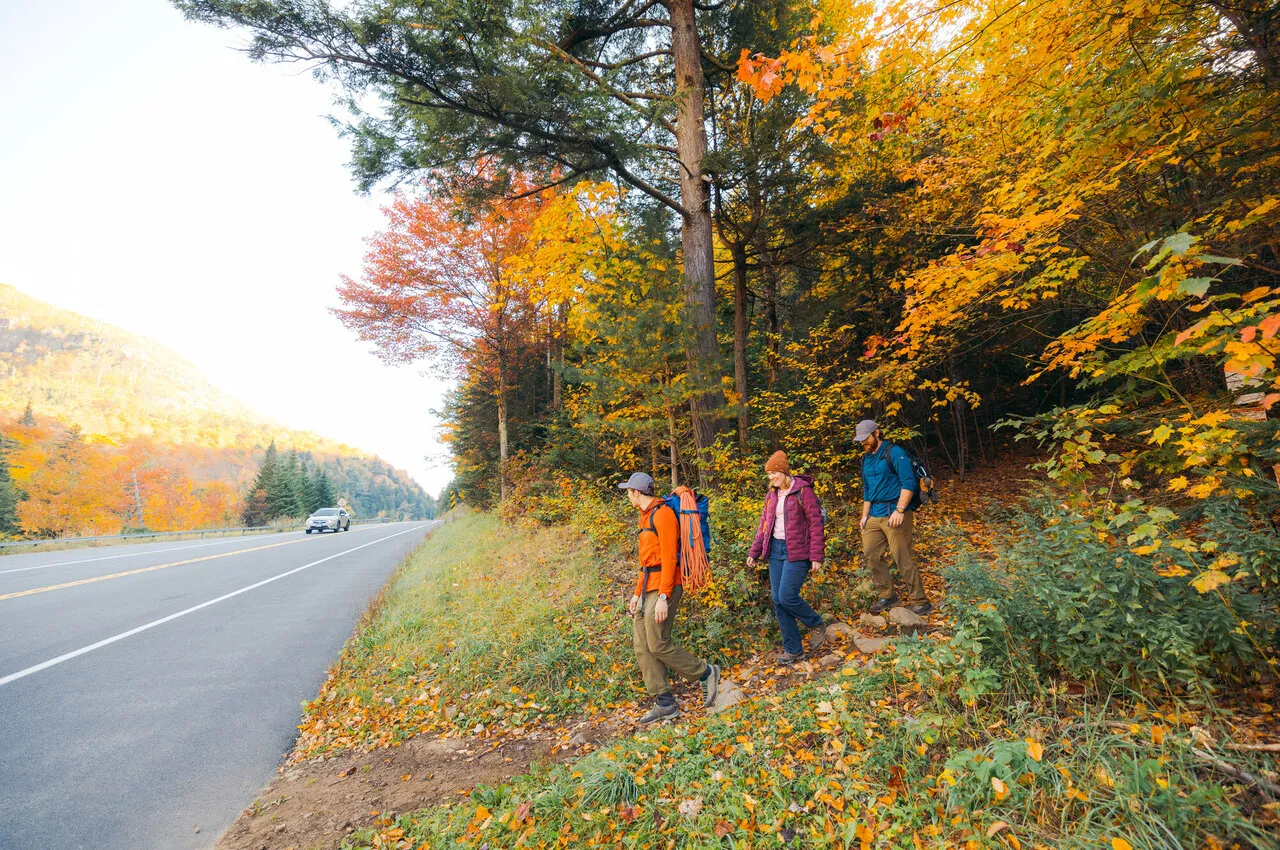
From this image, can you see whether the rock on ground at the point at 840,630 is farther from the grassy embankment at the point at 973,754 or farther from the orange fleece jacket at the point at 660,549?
the orange fleece jacket at the point at 660,549

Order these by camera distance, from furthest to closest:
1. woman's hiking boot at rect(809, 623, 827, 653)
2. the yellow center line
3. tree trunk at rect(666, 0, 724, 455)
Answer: the yellow center line < tree trunk at rect(666, 0, 724, 455) < woman's hiking boot at rect(809, 623, 827, 653)

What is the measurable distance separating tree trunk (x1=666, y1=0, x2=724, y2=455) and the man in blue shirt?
2.30 meters

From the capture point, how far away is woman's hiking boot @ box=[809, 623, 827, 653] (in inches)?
195

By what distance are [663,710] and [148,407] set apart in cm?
14497

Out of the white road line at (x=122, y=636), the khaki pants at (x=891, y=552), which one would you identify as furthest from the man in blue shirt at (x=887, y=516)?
the white road line at (x=122, y=636)

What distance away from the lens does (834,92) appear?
4.90 meters

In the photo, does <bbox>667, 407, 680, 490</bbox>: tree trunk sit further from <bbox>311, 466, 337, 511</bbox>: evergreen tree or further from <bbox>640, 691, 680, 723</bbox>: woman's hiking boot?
<bbox>311, 466, 337, 511</bbox>: evergreen tree

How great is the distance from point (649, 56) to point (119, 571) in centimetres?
1525

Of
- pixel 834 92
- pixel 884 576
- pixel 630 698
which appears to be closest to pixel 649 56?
pixel 834 92

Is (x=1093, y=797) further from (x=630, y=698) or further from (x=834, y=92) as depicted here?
(x=834, y=92)

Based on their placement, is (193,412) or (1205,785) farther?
(193,412)

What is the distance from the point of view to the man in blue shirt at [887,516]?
505 cm

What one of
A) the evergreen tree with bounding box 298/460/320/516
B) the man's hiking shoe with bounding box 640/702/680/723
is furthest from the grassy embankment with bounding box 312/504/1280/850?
the evergreen tree with bounding box 298/460/320/516

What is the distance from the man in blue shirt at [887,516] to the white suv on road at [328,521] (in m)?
29.7
